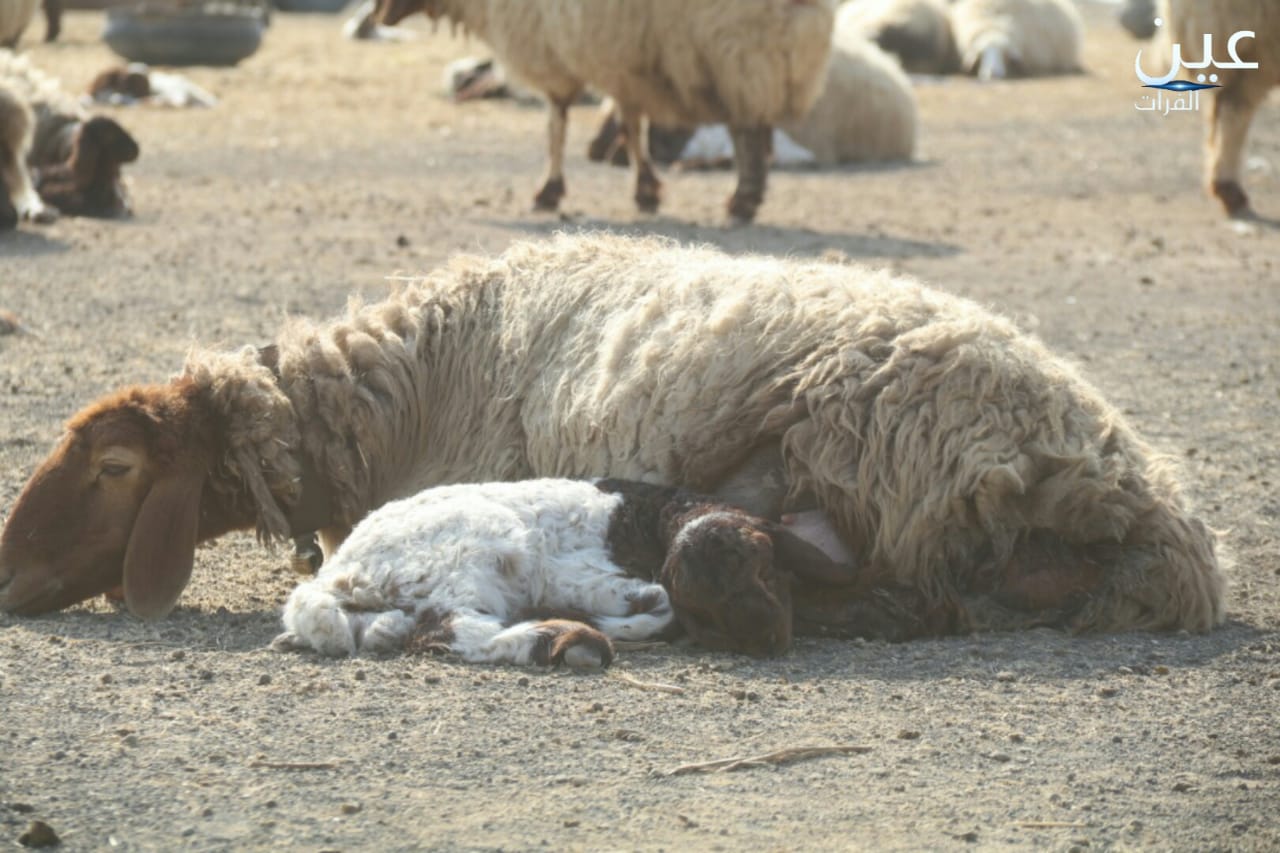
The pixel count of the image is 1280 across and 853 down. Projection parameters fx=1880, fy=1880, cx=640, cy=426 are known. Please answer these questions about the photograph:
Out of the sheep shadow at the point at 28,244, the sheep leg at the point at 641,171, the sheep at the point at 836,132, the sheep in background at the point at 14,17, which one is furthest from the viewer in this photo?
the sheep at the point at 836,132

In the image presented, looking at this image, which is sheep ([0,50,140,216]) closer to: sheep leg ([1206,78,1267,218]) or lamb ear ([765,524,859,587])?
sheep leg ([1206,78,1267,218])

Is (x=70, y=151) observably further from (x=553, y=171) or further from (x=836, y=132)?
(x=836, y=132)

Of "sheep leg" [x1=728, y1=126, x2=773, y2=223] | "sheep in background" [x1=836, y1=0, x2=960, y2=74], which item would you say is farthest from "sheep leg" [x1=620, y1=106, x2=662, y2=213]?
"sheep in background" [x1=836, y1=0, x2=960, y2=74]

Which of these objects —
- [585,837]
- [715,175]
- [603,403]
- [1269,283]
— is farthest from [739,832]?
[715,175]

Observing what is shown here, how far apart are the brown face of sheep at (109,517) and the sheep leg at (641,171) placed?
8359 mm

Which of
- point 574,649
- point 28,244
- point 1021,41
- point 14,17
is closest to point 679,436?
point 574,649

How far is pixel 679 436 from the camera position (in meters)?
5.27

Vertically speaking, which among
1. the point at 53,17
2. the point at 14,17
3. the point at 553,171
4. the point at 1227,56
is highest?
the point at 1227,56

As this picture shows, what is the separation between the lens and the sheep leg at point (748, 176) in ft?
42.3

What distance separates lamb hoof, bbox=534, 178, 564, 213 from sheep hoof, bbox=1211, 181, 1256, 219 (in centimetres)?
467

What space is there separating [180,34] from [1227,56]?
1352 cm

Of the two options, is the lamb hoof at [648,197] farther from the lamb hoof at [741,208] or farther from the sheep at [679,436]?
the sheep at [679,436]

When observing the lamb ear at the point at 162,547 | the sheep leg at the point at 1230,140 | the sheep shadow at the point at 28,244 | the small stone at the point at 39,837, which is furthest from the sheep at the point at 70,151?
the small stone at the point at 39,837

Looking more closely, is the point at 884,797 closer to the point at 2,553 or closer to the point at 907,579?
the point at 907,579
